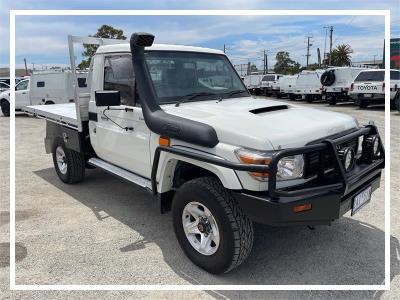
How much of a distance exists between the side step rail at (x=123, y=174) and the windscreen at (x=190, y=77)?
916 millimetres

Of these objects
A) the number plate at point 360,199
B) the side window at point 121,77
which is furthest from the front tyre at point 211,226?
the side window at point 121,77

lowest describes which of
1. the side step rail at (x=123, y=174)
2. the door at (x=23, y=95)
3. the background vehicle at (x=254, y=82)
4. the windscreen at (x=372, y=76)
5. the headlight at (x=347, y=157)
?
the side step rail at (x=123, y=174)

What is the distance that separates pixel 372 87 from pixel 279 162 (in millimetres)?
16184

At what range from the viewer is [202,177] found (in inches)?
138

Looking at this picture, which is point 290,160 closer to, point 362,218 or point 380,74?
point 362,218

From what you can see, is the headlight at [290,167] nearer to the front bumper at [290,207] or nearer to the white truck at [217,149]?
the white truck at [217,149]

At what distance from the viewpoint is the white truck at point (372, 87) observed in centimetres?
1723

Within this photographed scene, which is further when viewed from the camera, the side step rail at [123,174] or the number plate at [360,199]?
the side step rail at [123,174]

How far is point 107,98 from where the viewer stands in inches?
160

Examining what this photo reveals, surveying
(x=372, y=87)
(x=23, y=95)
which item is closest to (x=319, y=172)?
(x=372, y=87)

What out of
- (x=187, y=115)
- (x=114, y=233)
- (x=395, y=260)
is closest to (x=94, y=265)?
(x=114, y=233)

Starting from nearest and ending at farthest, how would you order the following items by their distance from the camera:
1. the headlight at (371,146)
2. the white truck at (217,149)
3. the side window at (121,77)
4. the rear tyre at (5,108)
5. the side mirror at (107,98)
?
the white truck at (217,149) → the headlight at (371,146) → the side mirror at (107,98) → the side window at (121,77) → the rear tyre at (5,108)

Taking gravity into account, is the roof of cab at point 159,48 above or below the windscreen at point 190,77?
above

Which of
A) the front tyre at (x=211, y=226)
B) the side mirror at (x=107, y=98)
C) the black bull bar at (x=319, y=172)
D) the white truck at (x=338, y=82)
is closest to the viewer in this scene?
the black bull bar at (x=319, y=172)
